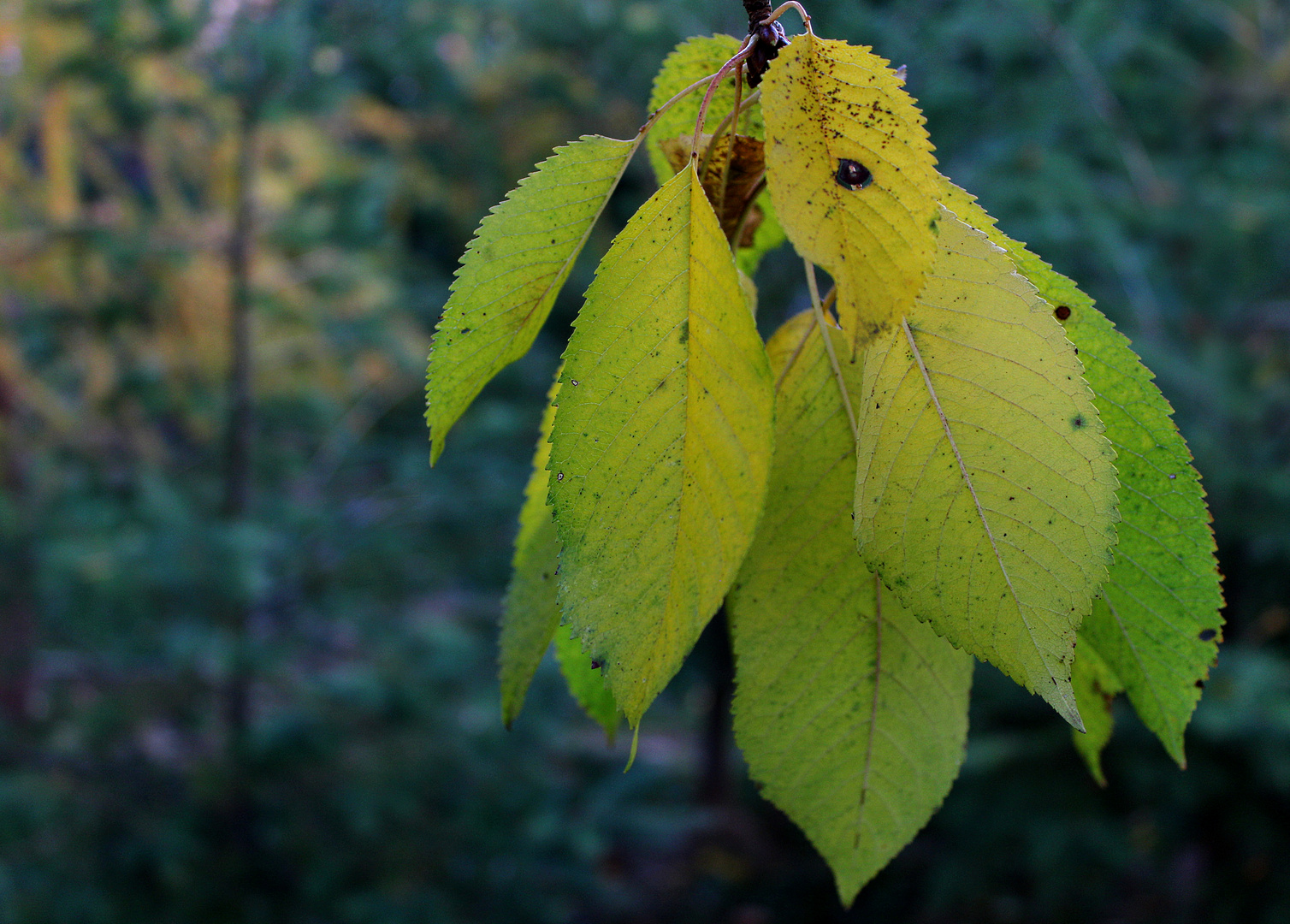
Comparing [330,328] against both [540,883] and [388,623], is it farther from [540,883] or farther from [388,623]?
[540,883]

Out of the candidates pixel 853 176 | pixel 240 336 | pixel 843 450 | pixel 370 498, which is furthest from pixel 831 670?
pixel 370 498

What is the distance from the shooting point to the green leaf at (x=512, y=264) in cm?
34

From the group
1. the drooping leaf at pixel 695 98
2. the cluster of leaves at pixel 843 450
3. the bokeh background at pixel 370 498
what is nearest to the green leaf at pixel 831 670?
the cluster of leaves at pixel 843 450

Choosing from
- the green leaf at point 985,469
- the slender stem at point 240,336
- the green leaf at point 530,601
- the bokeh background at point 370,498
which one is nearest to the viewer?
the green leaf at point 985,469

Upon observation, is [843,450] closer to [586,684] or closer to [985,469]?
[985,469]

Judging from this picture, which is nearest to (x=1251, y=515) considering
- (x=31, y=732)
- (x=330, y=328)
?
(x=330, y=328)

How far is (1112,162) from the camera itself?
12.6ft

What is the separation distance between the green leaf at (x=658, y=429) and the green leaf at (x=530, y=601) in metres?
0.08

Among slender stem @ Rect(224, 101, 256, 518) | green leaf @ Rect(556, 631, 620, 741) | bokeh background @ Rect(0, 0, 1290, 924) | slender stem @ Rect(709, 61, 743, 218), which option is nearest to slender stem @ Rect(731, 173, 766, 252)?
slender stem @ Rect(709, 61, 743, 218)

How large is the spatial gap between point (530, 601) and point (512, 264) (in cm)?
15

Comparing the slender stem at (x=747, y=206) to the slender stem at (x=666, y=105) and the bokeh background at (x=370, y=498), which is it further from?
the bokeh background at (x=370, y=498)

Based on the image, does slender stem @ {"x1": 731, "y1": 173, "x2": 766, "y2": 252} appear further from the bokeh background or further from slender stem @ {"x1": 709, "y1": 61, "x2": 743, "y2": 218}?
the bokeh background

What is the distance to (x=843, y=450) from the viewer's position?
35cm

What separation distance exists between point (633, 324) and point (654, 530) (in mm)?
73
